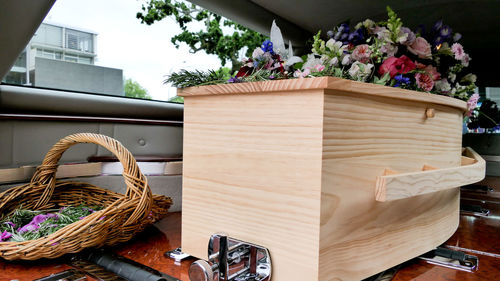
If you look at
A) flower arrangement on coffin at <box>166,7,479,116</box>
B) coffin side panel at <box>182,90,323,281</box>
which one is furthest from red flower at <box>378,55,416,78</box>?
coffin side panel at <box>182,90,323,281</box>

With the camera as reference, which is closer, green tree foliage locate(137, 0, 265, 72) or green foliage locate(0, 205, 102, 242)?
green foliage locate(0, 205, 102, 242)

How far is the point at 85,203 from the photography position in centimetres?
92

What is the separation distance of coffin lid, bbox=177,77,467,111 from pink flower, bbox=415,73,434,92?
75 millimetres

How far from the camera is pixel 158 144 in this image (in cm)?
127

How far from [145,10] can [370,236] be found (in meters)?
1.40

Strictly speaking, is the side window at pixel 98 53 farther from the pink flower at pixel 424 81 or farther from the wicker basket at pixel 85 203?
the pink flower at pixel 424 81

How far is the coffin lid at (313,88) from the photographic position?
1.66 ft

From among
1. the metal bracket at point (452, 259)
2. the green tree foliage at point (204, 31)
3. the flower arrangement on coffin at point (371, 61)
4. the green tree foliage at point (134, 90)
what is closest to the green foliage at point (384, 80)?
the flower arrangement on coffin at point (371, 61)

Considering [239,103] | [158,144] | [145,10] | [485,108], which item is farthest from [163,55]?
[485,108]

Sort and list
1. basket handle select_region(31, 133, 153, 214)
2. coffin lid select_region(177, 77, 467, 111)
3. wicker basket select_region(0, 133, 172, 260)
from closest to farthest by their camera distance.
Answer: coffin lid select_region(177, 77, 467, 111) < wicker basket select_region(0, 133, 172, 260) < basket handle select_region(31, 133, 153, 214)

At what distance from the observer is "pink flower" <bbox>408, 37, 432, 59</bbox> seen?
0.86 metres

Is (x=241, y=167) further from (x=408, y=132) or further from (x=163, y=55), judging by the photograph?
Result: (x=163, y=55)

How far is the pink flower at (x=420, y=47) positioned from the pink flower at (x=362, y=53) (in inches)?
4.7

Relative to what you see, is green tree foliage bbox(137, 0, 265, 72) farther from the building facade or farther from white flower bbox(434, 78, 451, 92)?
white flower bbox(434, 78, 451, 92)
